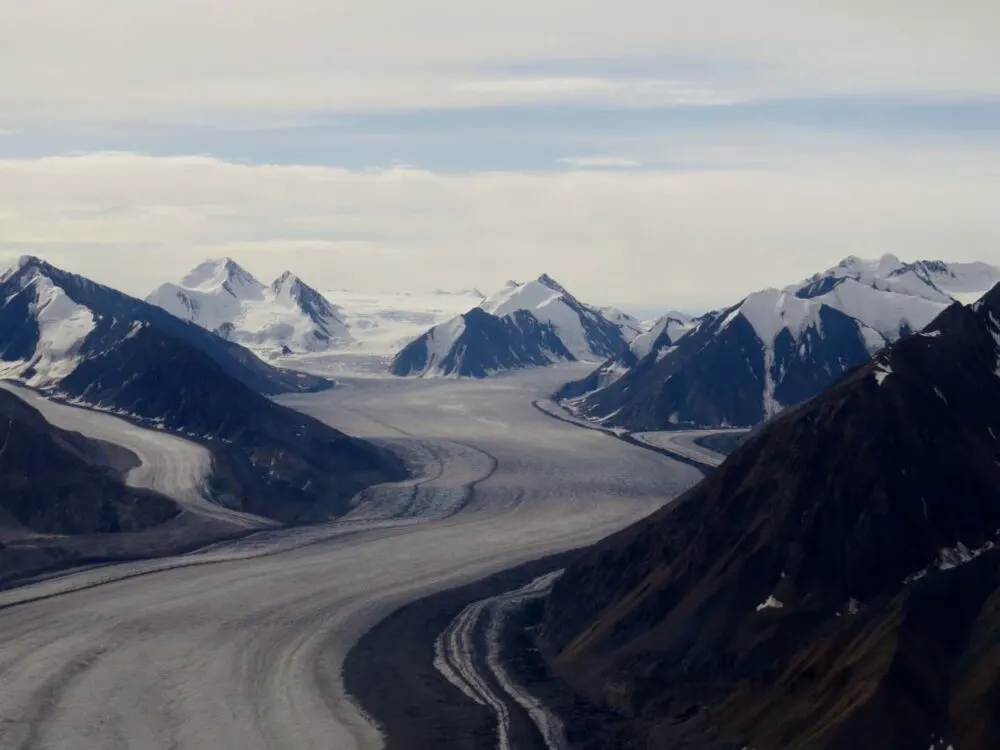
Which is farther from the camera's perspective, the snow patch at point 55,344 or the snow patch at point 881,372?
the snow patch at point 55,344

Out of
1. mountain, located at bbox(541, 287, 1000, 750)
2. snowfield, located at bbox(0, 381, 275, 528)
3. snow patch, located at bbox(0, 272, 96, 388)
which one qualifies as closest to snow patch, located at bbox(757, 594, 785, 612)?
mountain, located at bbox(541, 287, 1000, 750)

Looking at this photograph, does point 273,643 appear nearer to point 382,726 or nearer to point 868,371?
point 382,726

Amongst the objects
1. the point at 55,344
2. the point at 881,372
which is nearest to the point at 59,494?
the point at 881,372

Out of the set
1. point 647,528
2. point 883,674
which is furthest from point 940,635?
point 647,528

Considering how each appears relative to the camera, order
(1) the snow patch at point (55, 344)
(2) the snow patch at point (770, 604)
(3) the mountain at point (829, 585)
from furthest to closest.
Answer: (1) the snow patch at point (55, 344) → (2) the snow patch at point (770, 604) → (3) the mountain at point (829, 585)

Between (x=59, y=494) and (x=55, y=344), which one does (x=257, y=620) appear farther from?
(x=55, y=344)

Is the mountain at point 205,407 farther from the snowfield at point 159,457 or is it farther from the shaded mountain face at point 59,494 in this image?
the shaded mountain face at point 59,494

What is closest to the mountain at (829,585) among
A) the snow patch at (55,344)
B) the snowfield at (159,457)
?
the snowfield at (159,457)
